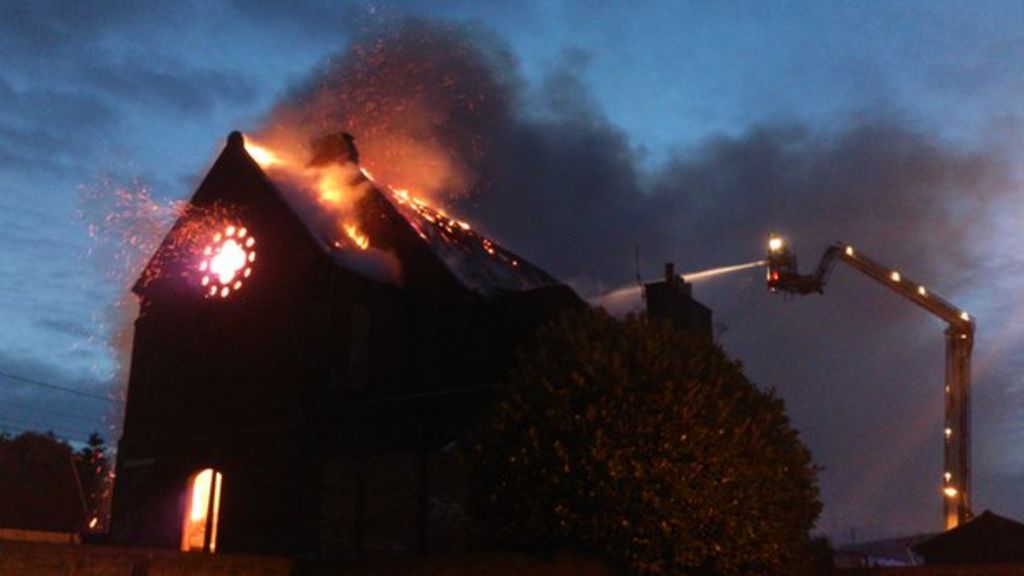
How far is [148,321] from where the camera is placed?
34.0m

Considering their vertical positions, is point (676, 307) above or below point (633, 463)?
above

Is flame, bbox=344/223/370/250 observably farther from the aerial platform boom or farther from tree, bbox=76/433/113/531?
tree, bbox=76/433/113/531

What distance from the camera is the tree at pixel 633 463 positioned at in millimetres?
18328

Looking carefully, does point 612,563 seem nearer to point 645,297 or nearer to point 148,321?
point 645,297

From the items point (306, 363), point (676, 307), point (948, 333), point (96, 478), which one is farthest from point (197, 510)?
point (96, 478)

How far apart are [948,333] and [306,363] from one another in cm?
2891

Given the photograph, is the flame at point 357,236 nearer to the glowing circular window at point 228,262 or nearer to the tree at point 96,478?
the glowing circular window at point 228,262

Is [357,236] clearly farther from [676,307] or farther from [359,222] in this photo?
[676,307]

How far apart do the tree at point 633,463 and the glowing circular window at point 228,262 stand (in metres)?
14.2

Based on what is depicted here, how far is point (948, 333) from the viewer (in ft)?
147

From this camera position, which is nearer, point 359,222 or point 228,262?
point 228,262

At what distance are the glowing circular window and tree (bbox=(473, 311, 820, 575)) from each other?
14153mm

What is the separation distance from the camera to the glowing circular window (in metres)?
31.9

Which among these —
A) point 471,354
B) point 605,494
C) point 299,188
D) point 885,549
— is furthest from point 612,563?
point 885,549
